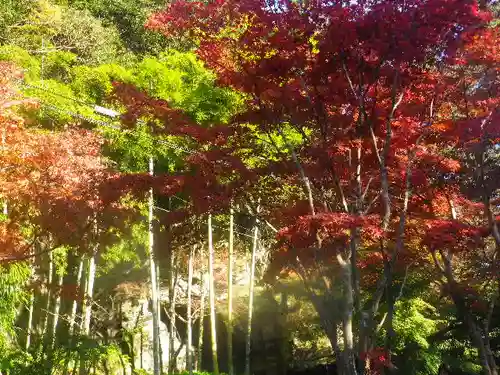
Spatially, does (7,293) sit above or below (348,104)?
below

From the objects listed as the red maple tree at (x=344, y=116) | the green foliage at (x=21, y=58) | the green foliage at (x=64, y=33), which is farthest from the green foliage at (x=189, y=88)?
the green foliage at (x=64, y=33)

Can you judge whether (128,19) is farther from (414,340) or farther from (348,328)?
(348,328)

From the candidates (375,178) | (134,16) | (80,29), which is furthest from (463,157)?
(134,16)

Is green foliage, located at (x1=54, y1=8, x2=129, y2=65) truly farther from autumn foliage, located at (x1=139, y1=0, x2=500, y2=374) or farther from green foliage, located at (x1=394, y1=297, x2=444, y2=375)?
green foliage, located at (x1=394, y1=297, x2=444, y2=375)

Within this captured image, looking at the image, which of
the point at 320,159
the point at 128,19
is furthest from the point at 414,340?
the point at 128,19

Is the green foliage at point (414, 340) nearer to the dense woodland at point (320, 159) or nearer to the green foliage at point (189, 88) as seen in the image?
the dense woodland at point (320, 159)

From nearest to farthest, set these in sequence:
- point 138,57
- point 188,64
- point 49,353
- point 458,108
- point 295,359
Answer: point 49,353 → point 458,108 → point 188,64 → point 295,359 → point 138,57

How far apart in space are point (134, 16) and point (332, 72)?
16136mm

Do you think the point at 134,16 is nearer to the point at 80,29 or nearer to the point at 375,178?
the point at 80,29

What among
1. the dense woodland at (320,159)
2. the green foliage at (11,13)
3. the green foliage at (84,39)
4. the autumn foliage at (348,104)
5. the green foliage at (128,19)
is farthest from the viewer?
the green foliage at (128,19)

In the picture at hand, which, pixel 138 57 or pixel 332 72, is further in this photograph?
pixel 138 57

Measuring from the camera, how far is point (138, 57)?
15883 millimetres

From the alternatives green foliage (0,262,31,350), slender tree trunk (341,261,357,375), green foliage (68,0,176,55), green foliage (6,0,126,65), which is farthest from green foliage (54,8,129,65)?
slender tree trunk (341,261,357,375)

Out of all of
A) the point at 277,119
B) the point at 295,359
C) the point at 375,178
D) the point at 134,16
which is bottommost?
the point at 295,359
